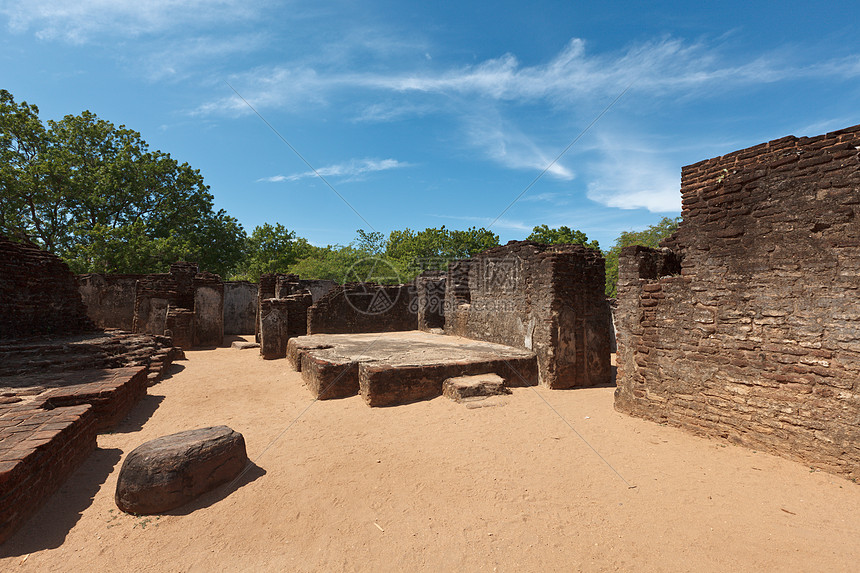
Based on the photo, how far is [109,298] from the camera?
15.0 m

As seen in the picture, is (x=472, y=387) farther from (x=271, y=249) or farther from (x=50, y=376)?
(x=271, y=249)

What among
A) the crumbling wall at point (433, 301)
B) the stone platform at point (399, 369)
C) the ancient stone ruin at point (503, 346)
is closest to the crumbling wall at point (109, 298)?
the ancient stone ruin at point (503, 346)

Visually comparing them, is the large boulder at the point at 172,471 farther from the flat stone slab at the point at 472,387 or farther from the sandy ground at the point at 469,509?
the flat stone slab at the point at 472,387

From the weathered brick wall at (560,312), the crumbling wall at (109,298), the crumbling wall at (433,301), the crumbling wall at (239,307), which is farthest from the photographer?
the crumbling wall at (239,307)

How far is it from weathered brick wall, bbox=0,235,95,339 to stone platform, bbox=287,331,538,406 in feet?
23.4

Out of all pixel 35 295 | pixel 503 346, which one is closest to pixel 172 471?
pixel 503 346

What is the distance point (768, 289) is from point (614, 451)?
2.58 metres

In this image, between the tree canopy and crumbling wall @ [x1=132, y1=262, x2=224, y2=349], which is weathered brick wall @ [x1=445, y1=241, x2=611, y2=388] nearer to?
the tree canopy

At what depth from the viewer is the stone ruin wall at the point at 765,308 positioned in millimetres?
3805

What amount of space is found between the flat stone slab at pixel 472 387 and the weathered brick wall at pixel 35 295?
10735 millimetres

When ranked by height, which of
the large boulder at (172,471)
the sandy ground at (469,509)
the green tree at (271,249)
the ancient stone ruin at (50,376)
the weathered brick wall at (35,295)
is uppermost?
the green tree at (271,249)

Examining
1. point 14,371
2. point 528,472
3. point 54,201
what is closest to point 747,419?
point 528,472

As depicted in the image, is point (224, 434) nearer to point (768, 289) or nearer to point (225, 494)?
point (225, 494)

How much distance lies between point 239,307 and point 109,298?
4.69 meters
